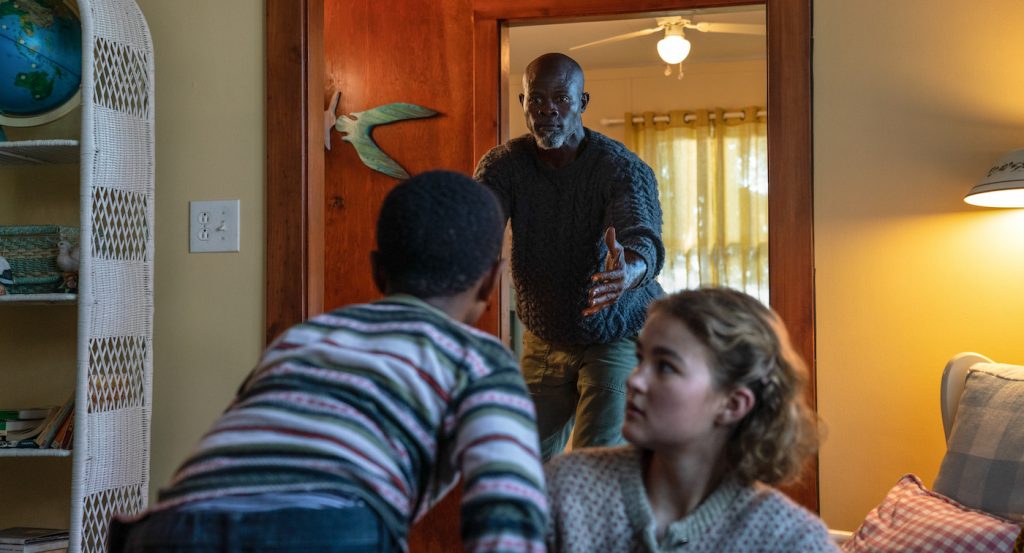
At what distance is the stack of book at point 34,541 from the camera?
2385 mm

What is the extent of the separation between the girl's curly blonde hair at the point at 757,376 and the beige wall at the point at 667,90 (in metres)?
5.70

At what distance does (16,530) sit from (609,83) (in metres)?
5.28

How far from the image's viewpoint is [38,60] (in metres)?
2.46

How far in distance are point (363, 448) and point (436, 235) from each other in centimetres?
27

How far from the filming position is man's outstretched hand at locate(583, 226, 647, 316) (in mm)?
1942

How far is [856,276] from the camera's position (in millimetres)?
2539

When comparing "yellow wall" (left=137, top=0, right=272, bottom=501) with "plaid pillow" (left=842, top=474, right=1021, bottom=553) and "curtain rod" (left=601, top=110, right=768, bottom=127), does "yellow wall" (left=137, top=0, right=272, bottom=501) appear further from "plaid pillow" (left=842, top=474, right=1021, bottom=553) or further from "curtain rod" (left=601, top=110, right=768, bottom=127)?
"curtain rod" (left=601, top=110, right=768, bottom=127)

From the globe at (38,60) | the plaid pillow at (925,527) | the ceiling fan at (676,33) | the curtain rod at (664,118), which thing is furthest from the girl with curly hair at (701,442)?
the curtain rod at (664,118)

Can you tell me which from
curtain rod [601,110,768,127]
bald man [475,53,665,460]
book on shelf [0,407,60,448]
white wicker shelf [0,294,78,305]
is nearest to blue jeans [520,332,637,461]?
bald man [475,53,665,460]

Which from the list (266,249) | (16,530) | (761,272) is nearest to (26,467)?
(16,530)

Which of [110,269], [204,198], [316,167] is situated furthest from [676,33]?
[110,269]

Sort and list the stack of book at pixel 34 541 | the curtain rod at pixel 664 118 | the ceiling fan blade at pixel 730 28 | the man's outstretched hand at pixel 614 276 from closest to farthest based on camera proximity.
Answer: the man's outstretched hand at pixel 614 276 → the stack of book at pixel 34 541 → the ceiling fan blade at pixel 730 28 → the curtain rod at pixel 664 118

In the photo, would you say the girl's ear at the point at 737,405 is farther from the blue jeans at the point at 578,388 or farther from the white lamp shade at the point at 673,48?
the white lamp shade at the point at 673,48

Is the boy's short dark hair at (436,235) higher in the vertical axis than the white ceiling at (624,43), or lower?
lower
